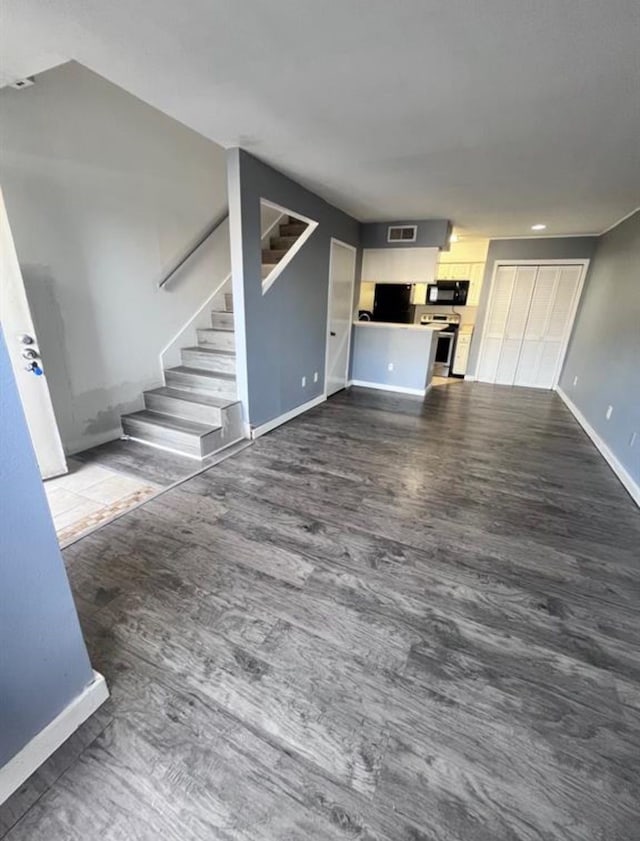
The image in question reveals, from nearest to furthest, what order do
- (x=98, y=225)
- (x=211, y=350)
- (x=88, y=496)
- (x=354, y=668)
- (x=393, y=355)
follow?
(x=354, y=668)
(x=88, y=496)
(x=98, y=225)
(x=211, y=350)
(x=393, y=355)

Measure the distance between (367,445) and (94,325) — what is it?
2668 millimetres

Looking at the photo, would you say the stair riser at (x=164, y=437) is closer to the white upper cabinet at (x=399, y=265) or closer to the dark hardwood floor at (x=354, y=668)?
the dark hardwood floor at (x=354, y=668)

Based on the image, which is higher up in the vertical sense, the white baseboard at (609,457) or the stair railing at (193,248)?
the stair railing at (193,248)

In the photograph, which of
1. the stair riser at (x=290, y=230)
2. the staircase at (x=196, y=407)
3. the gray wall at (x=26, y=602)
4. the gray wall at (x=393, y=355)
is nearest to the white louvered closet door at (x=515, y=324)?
the gray wall at (x=393, y=355)

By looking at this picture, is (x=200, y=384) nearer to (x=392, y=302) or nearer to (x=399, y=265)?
(x=399, y=265)

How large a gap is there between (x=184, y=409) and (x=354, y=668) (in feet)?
8.84

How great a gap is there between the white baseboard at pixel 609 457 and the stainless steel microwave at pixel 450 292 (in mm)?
2707

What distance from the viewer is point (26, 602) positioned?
1.00 meters

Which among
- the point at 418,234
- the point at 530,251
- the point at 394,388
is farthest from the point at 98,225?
the point at 530,251

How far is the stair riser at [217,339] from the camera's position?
13.1 ft

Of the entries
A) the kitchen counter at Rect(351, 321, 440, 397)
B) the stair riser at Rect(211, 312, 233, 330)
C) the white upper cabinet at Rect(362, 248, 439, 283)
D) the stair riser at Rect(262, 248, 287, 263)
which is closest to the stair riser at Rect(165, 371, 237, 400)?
the stair riser at Rect(211, 312, 233, 330)

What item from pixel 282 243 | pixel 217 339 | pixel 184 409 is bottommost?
pixel 184 409

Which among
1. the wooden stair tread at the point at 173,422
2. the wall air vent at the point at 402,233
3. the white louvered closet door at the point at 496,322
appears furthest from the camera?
the white louvered closet door at the point at 496,322

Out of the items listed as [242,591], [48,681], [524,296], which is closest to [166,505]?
[242,591]
